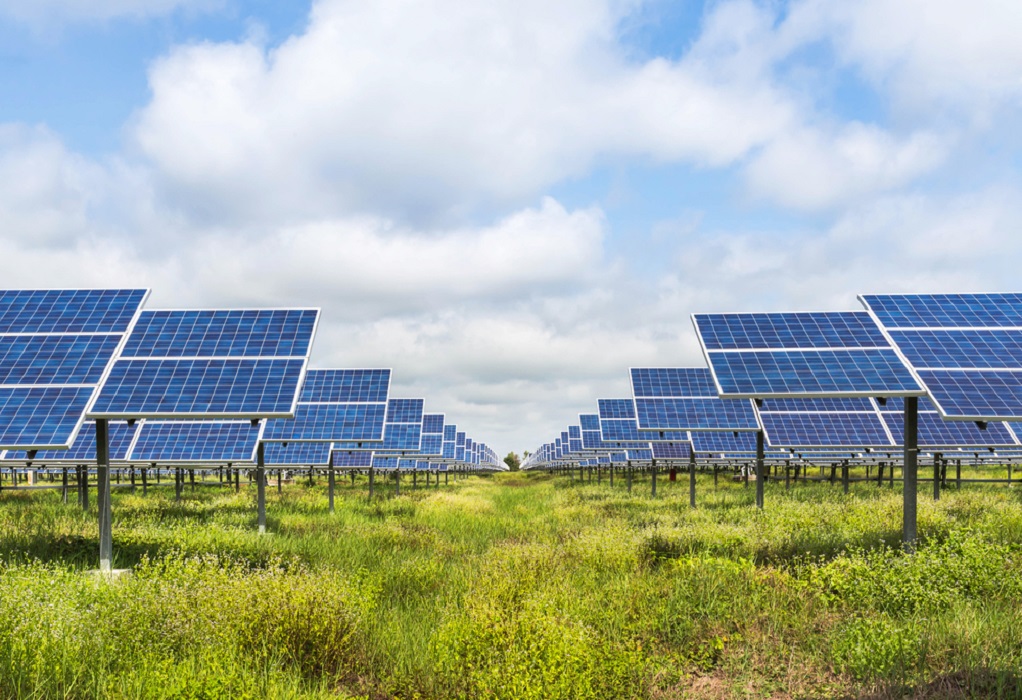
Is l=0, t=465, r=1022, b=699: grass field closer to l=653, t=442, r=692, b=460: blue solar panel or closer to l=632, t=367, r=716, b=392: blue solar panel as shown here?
l=632, t=367, r=716, b=392: blue solar panel

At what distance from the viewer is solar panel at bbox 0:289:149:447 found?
46.9 feet

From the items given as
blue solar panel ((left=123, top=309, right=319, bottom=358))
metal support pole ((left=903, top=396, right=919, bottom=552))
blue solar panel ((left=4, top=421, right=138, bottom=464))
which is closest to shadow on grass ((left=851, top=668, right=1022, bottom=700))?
metal support pole ((left=903, top=396, right=919, bottom=552))

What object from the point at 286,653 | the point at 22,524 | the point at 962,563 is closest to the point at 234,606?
the point at 286,653

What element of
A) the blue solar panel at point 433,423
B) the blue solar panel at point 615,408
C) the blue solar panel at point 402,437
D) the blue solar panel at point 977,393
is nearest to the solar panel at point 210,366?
the blue solar panel at point 977,393

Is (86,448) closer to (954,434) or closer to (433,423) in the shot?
(954,434)

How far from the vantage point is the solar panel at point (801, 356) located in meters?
14.8

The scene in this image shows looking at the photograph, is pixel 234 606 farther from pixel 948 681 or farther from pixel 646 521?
pixel 646 521

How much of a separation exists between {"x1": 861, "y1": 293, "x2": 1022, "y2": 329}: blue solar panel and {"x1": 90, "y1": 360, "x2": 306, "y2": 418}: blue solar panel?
13.7 m

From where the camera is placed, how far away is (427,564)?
14430 mm

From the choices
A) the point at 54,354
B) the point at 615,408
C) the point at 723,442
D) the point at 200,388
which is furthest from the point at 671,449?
the point at 54,354

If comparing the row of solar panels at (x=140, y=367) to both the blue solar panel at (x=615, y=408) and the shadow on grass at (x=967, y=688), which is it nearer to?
the shadow on grass at (x=967, y=688)

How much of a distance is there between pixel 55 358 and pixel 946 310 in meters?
20.7

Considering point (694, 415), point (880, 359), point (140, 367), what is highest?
point (880, 359)

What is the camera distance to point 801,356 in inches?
665
